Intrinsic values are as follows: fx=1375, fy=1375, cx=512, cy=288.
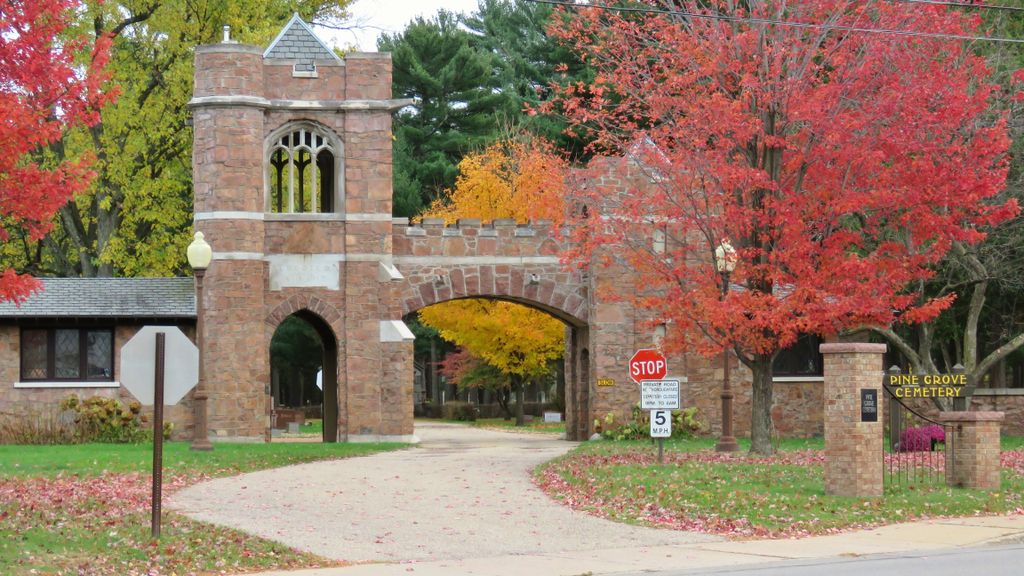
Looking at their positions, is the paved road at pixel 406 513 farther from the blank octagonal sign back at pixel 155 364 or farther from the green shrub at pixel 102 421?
the green shrub at pixel 102 421

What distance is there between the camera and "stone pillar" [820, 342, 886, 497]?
709 inches

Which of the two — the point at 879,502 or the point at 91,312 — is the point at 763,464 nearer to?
the point at 879,502

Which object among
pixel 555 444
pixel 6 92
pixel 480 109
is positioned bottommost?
pixel 555 444

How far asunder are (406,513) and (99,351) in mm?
15578

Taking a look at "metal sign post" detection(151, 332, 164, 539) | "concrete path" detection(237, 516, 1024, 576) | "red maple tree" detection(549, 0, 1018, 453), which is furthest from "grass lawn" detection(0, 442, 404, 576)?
"red maple tree" detection(549, 0, 1018, 453)

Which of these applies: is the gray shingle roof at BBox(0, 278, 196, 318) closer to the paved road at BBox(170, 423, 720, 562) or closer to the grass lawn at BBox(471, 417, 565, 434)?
the paved road at BBox(170, 423, 720, 562)

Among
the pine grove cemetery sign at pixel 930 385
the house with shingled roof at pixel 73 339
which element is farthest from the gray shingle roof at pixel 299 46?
the pine grove cemetery sign at pixel 930 385

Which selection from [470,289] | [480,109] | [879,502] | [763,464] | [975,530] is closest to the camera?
[975,530]

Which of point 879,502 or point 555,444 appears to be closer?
point 879,502

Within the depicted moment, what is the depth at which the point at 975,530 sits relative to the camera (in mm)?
15844

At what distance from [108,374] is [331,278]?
5.48m

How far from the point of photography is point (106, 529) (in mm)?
14656

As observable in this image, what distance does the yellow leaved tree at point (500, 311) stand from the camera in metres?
44.9

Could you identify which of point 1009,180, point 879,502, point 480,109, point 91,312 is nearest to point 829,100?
point 879,502
